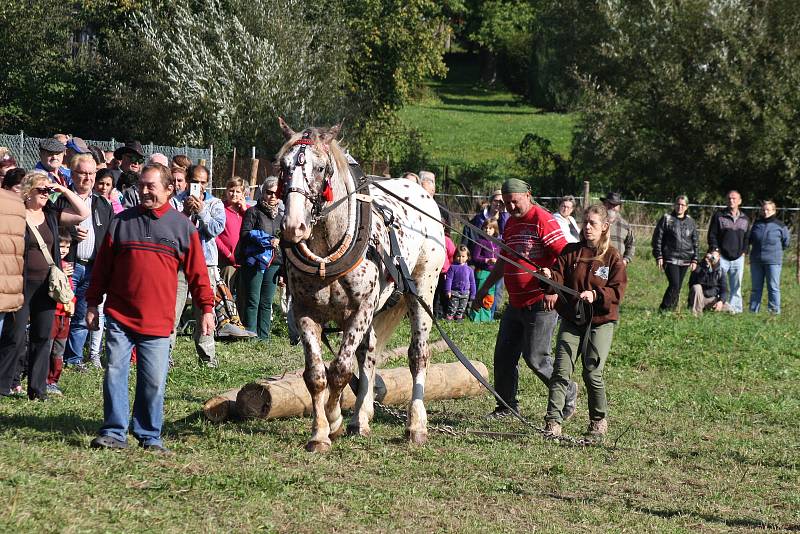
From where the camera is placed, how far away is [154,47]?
107ft

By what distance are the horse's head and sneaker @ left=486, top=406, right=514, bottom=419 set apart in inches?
124

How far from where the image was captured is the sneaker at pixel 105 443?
7375 mm

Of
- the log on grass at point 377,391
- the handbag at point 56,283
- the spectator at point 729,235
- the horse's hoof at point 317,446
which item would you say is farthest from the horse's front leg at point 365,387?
the spectator at point 729,235

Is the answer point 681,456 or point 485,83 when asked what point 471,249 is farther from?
point 485,83

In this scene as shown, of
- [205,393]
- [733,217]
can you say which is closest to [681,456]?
[205,393]

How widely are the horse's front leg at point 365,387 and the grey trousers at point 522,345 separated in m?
1.47

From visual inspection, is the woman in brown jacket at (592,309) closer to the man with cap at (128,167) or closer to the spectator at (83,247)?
the spectator at (83,247)

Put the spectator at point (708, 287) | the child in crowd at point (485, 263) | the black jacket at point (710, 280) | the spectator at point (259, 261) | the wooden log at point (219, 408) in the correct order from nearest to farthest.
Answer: the wooden log at point (219, 408) < the spectator at point (259, 261) < the child in crowd at point (485, 263) < the spectator at point (708, 287) < the black jacket at point (710, 280)

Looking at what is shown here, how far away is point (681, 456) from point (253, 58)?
84.4 ft

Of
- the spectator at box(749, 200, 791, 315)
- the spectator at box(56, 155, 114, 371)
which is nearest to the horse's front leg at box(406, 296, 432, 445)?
the spectator at box(56, 155, 114, 371)

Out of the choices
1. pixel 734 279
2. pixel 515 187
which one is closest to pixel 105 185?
pixel 515 187

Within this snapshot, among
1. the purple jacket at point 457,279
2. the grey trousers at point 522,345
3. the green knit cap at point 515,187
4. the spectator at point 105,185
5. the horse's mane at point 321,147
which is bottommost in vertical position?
the purple jacket at point 457,279

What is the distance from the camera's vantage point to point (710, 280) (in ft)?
63.9

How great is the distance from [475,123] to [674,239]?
3996cm
